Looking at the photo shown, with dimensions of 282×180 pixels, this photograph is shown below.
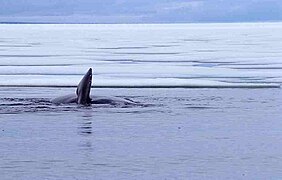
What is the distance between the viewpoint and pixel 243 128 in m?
11.1

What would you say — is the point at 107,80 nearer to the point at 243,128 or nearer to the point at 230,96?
the point at 230,96

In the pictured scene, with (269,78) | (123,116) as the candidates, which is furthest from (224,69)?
(123,116)

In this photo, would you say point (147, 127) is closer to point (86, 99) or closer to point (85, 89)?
point (85, 89)

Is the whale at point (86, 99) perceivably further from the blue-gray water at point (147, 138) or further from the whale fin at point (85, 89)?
the blue-gray water at point (147, 138)

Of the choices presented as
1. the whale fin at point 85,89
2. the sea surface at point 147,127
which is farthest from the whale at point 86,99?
the sea surface at point 147,127

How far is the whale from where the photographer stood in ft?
45.7

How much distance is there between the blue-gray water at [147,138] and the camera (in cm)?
823

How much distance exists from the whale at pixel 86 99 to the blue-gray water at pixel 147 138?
0.86ft

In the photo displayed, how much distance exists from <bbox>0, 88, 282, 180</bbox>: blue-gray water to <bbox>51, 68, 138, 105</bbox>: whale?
26 centimetres

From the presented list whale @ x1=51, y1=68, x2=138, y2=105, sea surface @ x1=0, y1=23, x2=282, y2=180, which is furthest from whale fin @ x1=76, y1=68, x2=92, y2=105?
sea surface @ x1=0, y1=23, x2=282, y2=180

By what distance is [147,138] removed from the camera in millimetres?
10336

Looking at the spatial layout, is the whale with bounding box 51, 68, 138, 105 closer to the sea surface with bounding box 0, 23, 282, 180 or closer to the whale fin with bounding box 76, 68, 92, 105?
the whale fin with bounding box 76, 68, 92, 105

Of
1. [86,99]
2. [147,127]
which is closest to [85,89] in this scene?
[86,99]

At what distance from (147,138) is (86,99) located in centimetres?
404
